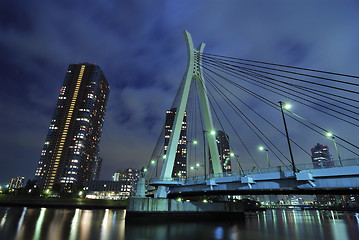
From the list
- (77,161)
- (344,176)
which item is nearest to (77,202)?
(344,176)

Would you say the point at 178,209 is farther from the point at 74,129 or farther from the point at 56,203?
the point at 74,129

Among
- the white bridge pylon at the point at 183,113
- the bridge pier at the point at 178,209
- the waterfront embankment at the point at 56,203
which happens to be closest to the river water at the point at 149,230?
the bridge pier at the point at 178,209

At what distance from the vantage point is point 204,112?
132ft

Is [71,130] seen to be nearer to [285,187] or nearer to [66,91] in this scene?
[66,91]

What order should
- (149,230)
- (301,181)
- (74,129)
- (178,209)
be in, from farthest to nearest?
(74,129) < (178,209) < (149,230) < (301,181)

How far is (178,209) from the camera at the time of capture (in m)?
35.9

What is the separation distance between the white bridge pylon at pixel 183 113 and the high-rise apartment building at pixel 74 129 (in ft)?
450

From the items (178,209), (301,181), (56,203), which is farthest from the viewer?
(56,203)

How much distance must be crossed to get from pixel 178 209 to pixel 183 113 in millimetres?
17150

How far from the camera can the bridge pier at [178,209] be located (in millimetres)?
32400

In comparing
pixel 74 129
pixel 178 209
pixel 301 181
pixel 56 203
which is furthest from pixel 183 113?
pixel 74 129

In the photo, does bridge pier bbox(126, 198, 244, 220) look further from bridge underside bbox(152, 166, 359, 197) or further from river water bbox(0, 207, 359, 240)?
bridge underside bbox(152, 166, 359, 197)

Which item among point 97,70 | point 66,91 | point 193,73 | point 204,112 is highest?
point 97,70

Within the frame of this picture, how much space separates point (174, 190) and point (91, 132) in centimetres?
15314
